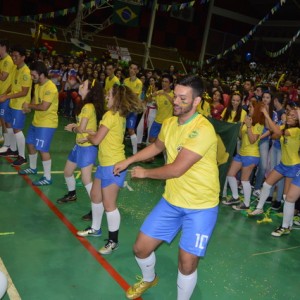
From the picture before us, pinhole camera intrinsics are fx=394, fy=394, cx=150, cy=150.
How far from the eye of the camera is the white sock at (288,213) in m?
5.46

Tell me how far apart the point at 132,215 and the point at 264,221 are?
208 centimetres

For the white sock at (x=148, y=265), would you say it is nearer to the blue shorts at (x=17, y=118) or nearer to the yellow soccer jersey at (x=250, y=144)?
the yellow soccer jersey at (x=250, y=144)

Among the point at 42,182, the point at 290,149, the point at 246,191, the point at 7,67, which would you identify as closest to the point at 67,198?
the point at 42,182

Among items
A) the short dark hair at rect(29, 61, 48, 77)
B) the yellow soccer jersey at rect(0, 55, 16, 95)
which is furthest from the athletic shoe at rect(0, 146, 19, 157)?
the short dark hair at rect(29, 61, 48, 77)

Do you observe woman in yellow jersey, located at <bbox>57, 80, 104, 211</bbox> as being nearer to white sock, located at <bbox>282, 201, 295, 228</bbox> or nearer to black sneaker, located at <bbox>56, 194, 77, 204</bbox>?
black sneaker, located at <bbox>56, 194, 77, 204</bbox>

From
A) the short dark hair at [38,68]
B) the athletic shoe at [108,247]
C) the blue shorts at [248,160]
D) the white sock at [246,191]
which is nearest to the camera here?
the athletic shoe at [108,247]

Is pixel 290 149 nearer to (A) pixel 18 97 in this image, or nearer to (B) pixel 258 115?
(B) pixel 258 115

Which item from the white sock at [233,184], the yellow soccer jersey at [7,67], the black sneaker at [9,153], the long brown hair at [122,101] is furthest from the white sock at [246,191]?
the yellow soccer jersey at [7,67]

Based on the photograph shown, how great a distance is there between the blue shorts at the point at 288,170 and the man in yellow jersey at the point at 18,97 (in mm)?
4302

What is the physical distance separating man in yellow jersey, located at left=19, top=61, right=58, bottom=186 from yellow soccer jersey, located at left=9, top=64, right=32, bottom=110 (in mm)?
645

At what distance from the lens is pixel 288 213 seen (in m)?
5.54

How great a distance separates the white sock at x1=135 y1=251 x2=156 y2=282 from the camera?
343cm

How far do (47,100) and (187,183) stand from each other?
3.52m

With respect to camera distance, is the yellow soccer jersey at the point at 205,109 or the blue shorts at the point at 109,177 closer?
the blue shorts at the point at 109,177
